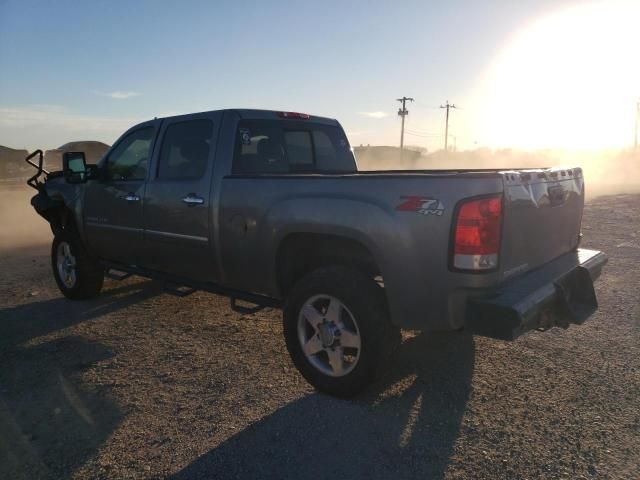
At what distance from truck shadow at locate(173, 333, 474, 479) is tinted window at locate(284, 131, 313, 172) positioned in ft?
6.88

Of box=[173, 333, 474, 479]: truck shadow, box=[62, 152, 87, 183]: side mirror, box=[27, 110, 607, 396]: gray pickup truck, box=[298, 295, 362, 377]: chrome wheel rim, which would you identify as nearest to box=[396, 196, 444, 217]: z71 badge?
box=[27, 110, 607, 396]: gray pickup truck

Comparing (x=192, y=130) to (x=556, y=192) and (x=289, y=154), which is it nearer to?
(x=289, y=154)

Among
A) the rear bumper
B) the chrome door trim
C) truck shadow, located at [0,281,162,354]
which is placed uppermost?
the chrome door trim

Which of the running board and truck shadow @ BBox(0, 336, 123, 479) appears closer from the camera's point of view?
truck shadow @ BBox(0, 336, 123, 479)

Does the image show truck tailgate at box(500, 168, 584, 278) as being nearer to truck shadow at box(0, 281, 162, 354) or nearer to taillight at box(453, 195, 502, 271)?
taillight at box(453, 195, 502, 271)

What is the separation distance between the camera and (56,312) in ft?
18.1

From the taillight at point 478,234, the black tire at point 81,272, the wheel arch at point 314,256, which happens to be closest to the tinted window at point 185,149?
the wheel arch at point 314,256

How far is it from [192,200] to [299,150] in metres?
1.21

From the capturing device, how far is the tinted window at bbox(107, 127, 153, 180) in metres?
4.95

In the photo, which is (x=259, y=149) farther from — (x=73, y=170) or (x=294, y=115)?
(x=73, y=170)

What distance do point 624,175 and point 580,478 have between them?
59420 millimetres

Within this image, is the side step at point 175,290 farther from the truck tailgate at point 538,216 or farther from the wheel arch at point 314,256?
the truck tailgate at point 538,216

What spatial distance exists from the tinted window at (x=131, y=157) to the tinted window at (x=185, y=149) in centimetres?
26

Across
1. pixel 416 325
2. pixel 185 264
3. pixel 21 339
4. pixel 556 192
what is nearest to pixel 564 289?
pixel 556 192
